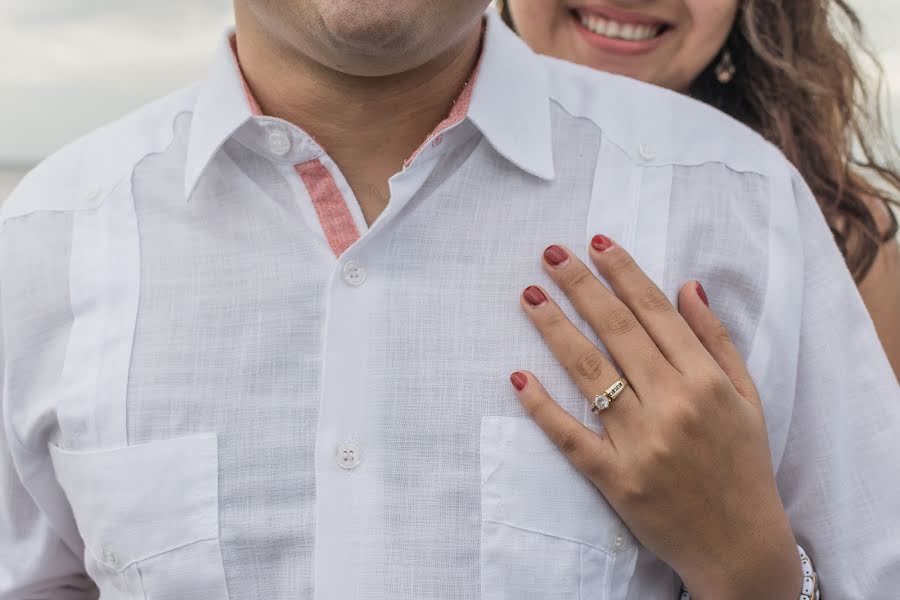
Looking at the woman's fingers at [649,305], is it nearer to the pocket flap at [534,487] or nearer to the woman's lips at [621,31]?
the pocket flap at [534,487]

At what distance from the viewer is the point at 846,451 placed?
151cm

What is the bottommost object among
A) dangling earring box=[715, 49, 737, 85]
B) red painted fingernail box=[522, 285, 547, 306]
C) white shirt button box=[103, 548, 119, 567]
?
white shirt button box=[103, 548, 119, 567]

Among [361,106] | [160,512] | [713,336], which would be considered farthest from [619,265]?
[160,512]

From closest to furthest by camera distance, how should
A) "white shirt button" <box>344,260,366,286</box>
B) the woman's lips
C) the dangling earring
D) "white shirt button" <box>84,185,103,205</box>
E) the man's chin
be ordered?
the man's chin, "white shirt button" <box>344,260,366,286</box>, "white shirt button" <box>84,185,103,205</box>, the woman's lips, the dangling earring

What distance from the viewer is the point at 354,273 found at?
1.38 metres

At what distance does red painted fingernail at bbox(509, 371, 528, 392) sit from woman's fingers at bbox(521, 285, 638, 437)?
5 centimetres

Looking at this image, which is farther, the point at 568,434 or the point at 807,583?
the point at 807,583

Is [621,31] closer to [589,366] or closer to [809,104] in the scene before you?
[809,104]

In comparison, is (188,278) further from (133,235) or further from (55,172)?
(55,172)

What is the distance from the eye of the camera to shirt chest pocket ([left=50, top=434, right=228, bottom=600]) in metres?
1.37

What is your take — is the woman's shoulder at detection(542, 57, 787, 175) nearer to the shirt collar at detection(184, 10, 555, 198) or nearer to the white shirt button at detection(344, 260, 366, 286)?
the shirt collar at detection(184, 10, 555, 198)

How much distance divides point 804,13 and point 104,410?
170 cm

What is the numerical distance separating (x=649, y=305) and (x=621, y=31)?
3.72ft

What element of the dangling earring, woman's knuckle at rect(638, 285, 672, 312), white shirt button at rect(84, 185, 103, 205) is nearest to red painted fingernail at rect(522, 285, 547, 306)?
woman's knuckle at rect(638, 285, 672, 312)
